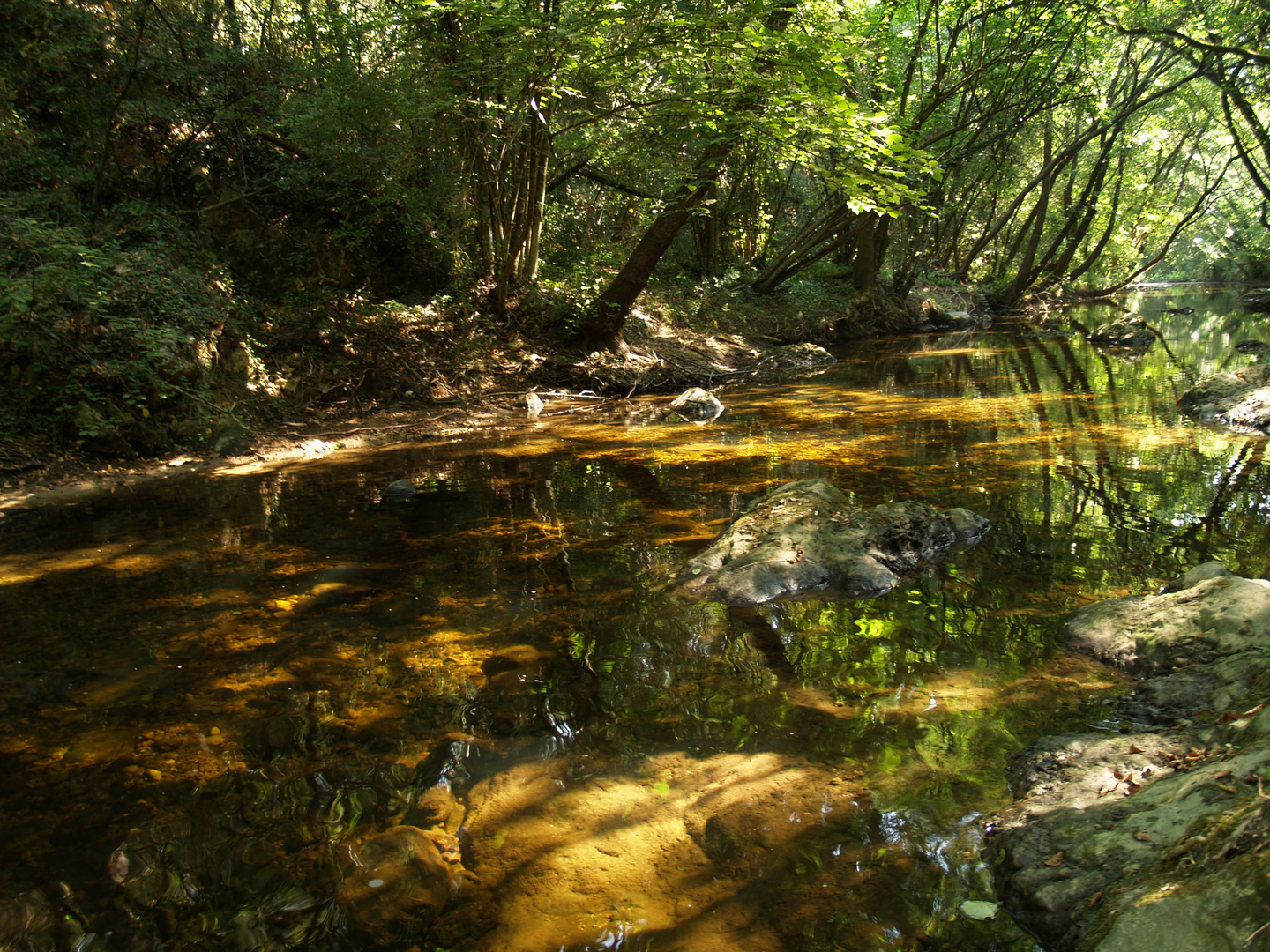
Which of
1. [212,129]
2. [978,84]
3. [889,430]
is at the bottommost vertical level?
[889,430]

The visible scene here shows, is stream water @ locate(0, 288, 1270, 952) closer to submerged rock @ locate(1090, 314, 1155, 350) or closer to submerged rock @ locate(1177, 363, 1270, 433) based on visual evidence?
submerged rock @ locate(1177, 363, 1270, 433)

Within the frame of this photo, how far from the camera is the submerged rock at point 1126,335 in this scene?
1753 cm

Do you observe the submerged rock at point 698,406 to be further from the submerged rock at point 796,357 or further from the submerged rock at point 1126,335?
the submerged rock at point 1126,335

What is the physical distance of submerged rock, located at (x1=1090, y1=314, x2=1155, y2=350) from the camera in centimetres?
1753

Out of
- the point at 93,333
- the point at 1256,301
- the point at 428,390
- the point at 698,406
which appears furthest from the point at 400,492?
the point at 1256,301

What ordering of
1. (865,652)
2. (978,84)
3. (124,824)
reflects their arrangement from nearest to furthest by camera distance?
(124,824) < (865,652) < (978,84)

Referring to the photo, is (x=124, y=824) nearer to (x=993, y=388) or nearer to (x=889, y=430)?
(x=889, y=430)

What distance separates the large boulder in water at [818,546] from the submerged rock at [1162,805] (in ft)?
4.60

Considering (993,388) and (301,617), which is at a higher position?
(993,388)

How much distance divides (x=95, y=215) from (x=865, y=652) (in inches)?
429

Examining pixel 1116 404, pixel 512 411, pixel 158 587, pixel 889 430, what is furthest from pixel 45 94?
pixel 1116 404

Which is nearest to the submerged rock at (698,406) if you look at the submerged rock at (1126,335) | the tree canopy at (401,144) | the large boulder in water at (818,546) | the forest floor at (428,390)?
the forest floor at (428,390)

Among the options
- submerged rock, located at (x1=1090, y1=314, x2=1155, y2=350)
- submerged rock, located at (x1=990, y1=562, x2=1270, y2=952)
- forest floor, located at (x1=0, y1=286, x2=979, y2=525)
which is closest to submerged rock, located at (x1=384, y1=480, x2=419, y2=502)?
forest floor, located at (x1=0, y1=286, x2=979, y2=525)

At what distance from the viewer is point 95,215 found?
9648 millimetres
